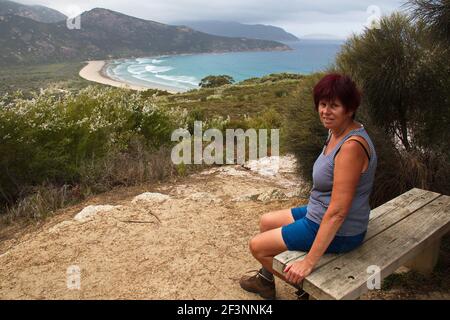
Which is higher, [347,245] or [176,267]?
[347,245]

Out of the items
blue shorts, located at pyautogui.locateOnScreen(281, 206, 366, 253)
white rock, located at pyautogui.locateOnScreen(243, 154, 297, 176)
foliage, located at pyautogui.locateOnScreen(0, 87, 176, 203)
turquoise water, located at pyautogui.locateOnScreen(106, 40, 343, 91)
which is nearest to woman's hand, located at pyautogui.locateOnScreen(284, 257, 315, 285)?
blue shorts, located at pyautogui.locateOnScreen(281, 206, 366, 253)

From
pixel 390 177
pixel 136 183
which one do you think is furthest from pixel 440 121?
pixel 136 183

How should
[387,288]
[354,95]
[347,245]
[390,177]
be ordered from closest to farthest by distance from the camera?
1. [354,95]
2. [347,245]
3. [387,288]
4. [390,177]

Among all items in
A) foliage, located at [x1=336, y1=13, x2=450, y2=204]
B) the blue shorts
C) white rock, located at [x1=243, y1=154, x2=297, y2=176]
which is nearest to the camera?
the blue shorts

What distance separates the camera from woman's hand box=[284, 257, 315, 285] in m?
2.18

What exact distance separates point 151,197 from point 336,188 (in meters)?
3.20

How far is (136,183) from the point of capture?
18.6ft

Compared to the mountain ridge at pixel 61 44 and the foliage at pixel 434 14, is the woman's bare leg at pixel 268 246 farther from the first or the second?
the mountain ridge at pixel 61 44

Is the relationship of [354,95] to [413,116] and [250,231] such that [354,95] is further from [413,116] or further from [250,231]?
[413,116]

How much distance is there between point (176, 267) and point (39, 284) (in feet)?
3.59

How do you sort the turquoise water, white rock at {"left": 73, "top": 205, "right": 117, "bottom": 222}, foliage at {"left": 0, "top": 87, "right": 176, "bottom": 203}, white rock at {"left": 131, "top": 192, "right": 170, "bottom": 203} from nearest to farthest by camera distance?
white rock at {"left": 73, "top": 205, "right": 117, "bottom": 222}
white rock at {"left": 131, "top": 192, "right": 170, "bottom": 203}
foliage at {"left": 0, "top": 87, "right": 176, "bottom": 203}
the turquoise water

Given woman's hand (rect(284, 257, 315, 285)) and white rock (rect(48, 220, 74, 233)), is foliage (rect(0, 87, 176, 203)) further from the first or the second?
woman's hand (rect(284, 257, 315, 285))

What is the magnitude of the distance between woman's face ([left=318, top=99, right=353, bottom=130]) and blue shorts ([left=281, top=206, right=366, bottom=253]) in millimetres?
593

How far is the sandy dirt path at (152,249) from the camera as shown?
10.3ft
